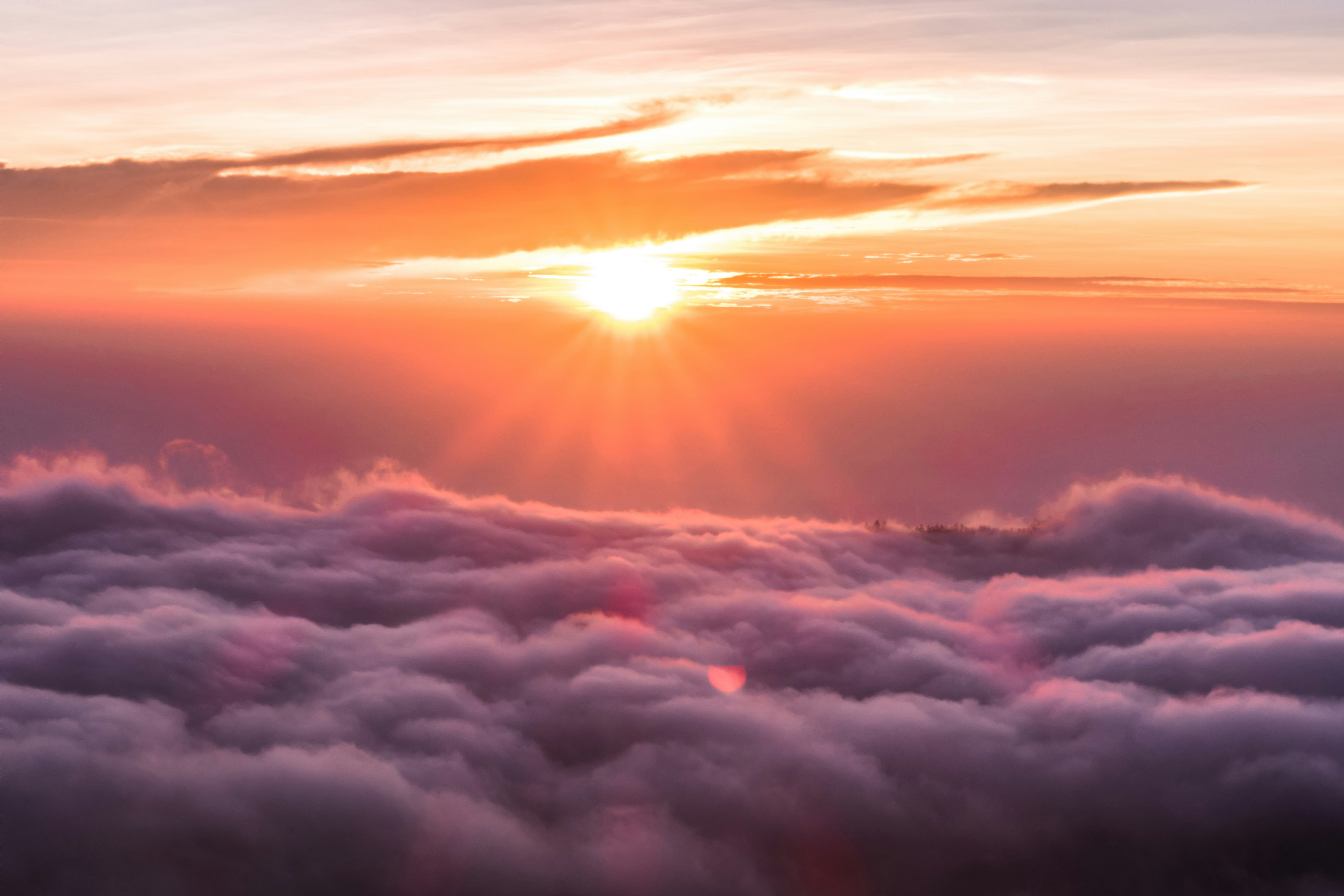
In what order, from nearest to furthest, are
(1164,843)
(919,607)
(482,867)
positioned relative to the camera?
1. (482,867)
2. (1164,843)
3. (919,607)

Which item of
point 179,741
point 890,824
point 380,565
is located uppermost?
point 380,565

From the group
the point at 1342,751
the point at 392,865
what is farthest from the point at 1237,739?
the point at 392,865

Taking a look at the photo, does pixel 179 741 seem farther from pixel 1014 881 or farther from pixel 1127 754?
pixel 1127 754

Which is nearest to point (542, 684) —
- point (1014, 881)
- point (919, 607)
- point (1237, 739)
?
point (1014, 881)

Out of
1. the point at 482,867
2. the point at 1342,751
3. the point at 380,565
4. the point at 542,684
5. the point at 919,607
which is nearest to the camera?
the point at 482,867

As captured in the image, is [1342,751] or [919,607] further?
[919,607]

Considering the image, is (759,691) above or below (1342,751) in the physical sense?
above
